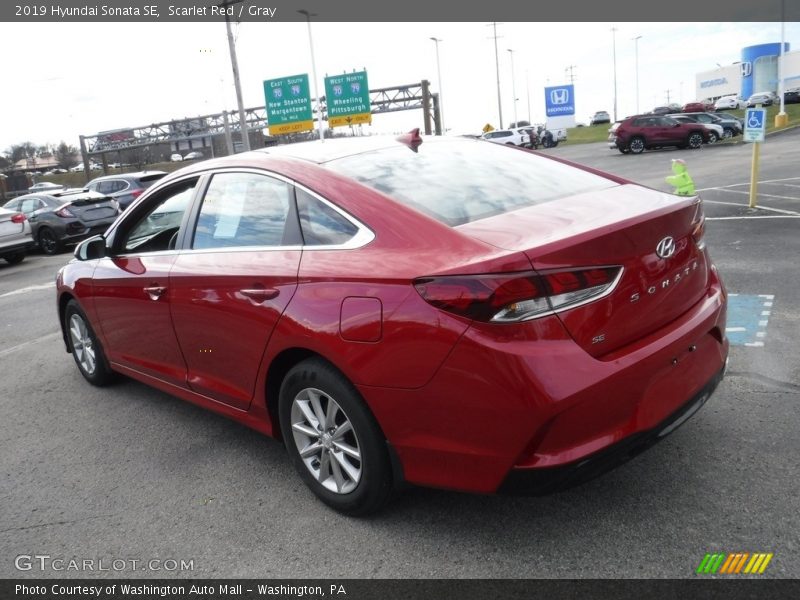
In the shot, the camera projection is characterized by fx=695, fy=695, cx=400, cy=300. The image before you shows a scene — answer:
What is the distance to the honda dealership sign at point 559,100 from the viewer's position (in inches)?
2618

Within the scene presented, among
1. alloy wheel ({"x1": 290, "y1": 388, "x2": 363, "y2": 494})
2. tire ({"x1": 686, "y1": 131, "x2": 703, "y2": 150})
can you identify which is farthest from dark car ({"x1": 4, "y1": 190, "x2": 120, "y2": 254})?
tire ({"x1": 686, "y1": 131, "x2": 703, "y2": 150})

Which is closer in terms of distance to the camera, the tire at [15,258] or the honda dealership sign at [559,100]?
the tire at [15,258]

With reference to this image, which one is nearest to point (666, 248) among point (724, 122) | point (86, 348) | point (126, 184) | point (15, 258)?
point (86, 348)

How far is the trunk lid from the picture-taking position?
98.2 inches

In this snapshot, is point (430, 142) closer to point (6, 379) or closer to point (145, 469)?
point (145, 469)

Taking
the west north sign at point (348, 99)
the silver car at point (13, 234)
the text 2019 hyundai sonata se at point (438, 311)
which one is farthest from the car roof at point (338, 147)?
the west north sign at point (348, 99)

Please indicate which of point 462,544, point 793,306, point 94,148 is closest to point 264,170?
point 462,544

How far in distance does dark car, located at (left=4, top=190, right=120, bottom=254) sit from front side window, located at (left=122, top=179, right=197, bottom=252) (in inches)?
516

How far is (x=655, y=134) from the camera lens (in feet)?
103

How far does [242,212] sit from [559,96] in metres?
67.9

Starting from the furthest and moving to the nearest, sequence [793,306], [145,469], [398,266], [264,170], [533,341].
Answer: [793,306], [145,469], [264,170], [398,266], [533,341]

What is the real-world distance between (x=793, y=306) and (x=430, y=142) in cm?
366

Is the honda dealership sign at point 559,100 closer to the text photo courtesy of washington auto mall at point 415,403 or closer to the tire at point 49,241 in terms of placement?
the tire at point 49,241

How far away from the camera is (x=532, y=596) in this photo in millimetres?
2502
